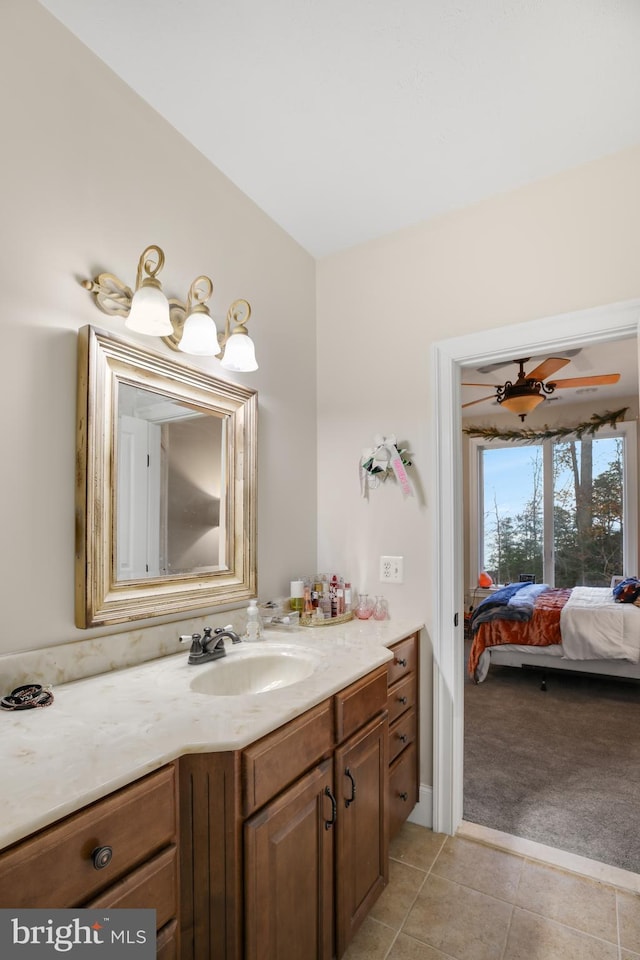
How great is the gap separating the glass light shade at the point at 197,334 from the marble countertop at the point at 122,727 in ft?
3.26

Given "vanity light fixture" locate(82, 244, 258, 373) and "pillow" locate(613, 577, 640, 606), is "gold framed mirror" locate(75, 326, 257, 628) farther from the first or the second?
"pillow" locate(613, 577, 640, 606)

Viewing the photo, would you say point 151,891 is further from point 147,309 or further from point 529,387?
point 529,387

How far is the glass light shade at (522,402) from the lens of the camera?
3703 millimetres

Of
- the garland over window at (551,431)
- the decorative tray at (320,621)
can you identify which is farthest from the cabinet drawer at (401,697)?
the garland over window at (551,431)

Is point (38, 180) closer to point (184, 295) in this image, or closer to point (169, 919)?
point (184, 295)

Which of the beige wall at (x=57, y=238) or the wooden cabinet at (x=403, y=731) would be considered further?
the wooden cabinet at (x=403, y=731)

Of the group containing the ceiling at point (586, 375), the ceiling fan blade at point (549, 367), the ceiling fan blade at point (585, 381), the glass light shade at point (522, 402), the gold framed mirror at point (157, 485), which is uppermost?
the ceiling at point (586, 375)

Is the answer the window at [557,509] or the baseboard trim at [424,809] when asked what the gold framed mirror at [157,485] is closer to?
the baseboard trim at [424,809]

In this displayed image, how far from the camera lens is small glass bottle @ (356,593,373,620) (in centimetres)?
223

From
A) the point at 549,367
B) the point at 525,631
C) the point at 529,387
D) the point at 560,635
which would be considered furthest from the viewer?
the point at 525,631

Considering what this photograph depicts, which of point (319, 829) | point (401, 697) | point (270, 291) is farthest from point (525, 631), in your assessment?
point (270, 291)

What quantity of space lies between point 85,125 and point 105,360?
0.70m

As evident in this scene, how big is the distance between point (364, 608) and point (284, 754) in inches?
42.6

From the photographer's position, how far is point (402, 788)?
6.48 feet
